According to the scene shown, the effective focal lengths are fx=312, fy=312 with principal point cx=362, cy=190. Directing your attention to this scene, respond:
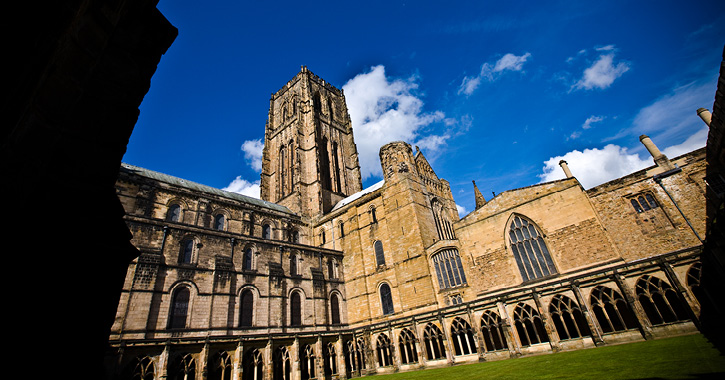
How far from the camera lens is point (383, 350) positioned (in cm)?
2012

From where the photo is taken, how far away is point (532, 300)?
14531 millimetres

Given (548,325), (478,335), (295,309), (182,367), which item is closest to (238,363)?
(182,367)

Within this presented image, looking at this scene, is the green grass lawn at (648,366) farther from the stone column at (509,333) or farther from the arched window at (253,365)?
the arched window at (253,365)

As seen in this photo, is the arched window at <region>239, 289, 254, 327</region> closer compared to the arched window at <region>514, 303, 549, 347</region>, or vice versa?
the arched window at <region>514, 303, 549, 347</region>

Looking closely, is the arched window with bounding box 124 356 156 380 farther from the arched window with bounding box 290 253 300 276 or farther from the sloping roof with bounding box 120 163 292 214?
the sloping roof with bounding box 120 163 292 214

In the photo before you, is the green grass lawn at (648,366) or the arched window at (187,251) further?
the arched window at (187,251)

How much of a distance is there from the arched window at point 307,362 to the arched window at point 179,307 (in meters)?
7.20

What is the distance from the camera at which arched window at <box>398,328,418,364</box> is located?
18141 mm

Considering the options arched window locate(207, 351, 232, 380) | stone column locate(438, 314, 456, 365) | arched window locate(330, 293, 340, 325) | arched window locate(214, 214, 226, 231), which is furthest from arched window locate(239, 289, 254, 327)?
stone column locate(438, 314, 456, 365)

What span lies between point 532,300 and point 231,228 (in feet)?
75.9

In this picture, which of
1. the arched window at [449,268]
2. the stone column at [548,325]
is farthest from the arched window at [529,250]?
the arched window at [449,268]

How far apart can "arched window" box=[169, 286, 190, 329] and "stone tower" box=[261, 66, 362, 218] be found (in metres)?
16.5

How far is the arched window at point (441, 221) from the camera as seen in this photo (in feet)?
85.5

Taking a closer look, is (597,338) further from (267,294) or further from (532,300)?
(267,294)
